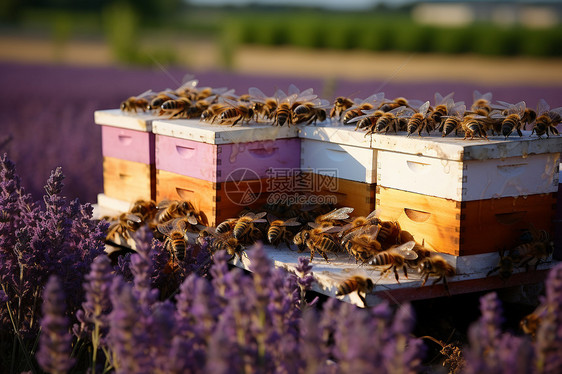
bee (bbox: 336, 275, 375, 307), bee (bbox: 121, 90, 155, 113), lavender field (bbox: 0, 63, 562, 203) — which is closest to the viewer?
bee (bbox: 336, 275, 375, 307)

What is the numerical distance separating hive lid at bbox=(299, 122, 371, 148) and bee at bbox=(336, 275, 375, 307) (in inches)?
35.8

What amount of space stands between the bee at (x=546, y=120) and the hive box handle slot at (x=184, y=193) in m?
2.01

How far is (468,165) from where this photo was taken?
11.0 feet

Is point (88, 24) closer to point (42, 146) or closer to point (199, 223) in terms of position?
point (42, 146)

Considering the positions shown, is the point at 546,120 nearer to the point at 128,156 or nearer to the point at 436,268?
the point at 436,268

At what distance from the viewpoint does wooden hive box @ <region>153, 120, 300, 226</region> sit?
4008 millimetres

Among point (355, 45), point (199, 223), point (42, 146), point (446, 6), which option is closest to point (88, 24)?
point (355, 45)

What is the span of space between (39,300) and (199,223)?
1085 millimetres

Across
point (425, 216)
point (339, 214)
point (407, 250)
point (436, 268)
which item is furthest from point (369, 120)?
point (436, 268)

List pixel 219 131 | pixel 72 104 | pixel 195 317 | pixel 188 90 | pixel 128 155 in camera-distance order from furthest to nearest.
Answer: pixel 72 104
pixel 188 90
pixel 128 155
pixel 219 131
pixel 195 317

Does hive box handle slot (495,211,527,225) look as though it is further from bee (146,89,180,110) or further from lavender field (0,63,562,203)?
bee (146,89,180,110)

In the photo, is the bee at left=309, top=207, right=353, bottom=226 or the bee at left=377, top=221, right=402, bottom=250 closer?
the bee at left=377, top=221, right=402, bottom=250

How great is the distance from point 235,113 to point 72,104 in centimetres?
808

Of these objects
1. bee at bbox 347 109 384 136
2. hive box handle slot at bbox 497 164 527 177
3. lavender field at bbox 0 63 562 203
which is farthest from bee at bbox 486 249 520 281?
lavender field at bbox 0 63 562 203
